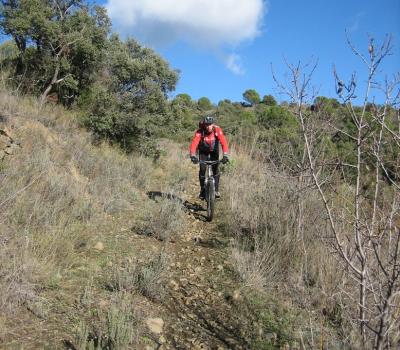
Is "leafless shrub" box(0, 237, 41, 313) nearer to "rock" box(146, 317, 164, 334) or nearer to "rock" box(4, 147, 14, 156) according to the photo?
"rock" box(146, 317, 164, 334)

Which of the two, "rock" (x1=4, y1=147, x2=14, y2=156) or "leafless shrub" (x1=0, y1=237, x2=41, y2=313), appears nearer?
"leafless shrub" (x1=0, y1=237, x2=41, y2=313)

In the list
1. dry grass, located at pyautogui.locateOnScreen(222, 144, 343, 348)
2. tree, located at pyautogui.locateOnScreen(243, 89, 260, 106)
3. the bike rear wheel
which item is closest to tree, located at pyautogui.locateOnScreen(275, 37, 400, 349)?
dry grass, located at pyautogui.locateOnScreen(222, 144, 343, 348)

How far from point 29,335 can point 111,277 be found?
4.02ft

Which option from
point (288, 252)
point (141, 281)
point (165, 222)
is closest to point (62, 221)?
point (141, 281)

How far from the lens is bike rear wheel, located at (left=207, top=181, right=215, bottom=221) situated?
24.3 ft

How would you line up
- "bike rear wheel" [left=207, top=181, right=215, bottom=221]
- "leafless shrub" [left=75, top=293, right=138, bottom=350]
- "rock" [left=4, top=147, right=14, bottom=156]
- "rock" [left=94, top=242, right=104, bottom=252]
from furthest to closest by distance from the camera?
"bike rear wheel" [left=207, top=181, right=215, bottom=221]
"rock" [left=4, top=147, right=14, bottom=156]
"rock" [left=94, top=242, right=104, bottom=252]
"leafless shrub" [left=75, top=293, right=138, bottom=350]

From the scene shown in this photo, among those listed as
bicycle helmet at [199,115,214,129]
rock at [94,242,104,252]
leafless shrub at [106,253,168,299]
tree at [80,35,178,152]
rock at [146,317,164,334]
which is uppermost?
tree at [80,35,178,152]

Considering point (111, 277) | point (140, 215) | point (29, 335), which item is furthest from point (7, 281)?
point (140, 215)

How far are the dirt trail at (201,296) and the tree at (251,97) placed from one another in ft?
111

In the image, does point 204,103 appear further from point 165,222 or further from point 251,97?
point 165,222

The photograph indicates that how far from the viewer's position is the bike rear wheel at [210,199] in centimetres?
742

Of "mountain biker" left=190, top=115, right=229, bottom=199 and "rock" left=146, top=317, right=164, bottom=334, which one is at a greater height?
"mountain biker" left=190, top=115, right=229, bottom=199

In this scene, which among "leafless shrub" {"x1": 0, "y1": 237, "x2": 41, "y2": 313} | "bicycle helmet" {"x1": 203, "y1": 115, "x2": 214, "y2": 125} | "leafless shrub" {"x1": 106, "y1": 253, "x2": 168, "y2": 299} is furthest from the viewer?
"bicycle helmet" {"x1": 203, "y1": 115, "x2": 214, "y2": 125}

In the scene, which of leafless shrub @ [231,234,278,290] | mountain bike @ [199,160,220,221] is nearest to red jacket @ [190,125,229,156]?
mountain bike @ [199,160,220,221]
